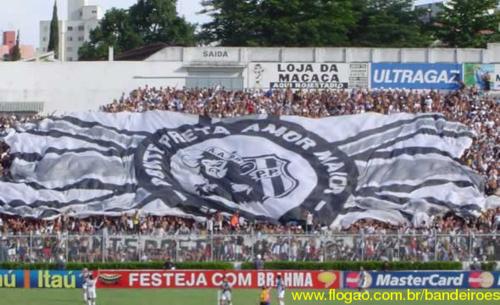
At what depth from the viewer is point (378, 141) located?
220 ft

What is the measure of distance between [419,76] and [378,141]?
9802 millimetres

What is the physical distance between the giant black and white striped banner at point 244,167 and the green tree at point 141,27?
50.2 m

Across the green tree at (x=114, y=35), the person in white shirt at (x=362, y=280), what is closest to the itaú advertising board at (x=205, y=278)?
the person in white shirt at (x=362, y=280)

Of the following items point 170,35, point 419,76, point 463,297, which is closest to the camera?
point 463,297

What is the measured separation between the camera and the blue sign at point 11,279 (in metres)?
53.7

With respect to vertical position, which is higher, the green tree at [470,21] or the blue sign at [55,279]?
the green tree at [470,21]

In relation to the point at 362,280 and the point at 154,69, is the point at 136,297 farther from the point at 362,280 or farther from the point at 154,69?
the point at 154,69

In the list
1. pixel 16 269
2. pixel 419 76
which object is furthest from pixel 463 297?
pixel 419 76

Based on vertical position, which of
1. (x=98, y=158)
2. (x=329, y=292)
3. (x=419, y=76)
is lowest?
(x=329, y=292)

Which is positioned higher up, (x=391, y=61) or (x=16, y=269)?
(x=391, y=61)

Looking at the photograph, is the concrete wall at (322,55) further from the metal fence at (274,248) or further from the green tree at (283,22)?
the metal fence at (274,248)

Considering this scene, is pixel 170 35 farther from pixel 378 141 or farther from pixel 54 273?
pixel 54 273

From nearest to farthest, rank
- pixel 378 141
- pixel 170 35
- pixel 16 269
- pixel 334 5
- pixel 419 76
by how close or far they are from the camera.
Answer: pixel 16 269 < pixel 378 141 < pixel 419 76 < pixel 334 5 < pixel 170 35

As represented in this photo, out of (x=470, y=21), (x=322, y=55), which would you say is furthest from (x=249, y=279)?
(x=470, y=21)
